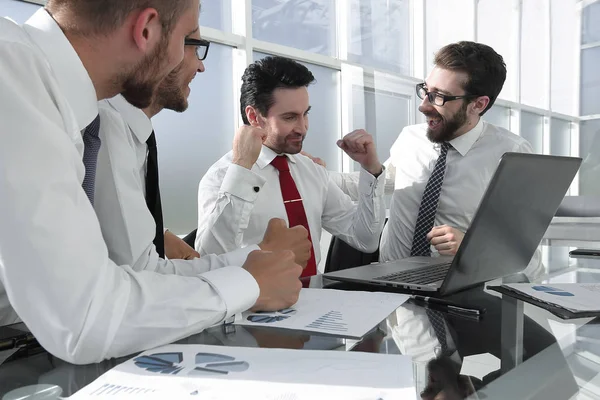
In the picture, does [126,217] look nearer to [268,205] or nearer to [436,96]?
[268,205]

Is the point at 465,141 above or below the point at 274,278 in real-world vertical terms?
above

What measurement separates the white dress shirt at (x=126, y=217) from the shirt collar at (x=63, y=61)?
11.3 inches

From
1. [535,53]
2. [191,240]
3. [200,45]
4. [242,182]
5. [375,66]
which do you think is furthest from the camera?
[535,53]

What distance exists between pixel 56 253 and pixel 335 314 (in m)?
0.53

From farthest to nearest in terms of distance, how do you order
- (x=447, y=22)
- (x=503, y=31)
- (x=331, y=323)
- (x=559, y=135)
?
(x=559, y=135), (x=503, y=31), (x=447, y=22), (x=331, y=323)

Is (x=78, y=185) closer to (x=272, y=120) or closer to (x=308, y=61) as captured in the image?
(x=272, y=120)

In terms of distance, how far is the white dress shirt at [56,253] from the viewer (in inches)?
27.4

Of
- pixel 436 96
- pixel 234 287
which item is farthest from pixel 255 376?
pixel 436 96

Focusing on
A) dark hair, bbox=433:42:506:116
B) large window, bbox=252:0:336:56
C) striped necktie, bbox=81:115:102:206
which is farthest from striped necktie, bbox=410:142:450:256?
large window, bbox=252:0:336:56

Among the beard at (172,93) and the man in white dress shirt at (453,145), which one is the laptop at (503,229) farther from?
the man in white dress shirt at (453,145)

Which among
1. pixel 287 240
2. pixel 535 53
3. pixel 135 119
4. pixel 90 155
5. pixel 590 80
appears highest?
pixel 535 53

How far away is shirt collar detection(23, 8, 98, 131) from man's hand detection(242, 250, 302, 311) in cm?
48

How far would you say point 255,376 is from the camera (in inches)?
25.9

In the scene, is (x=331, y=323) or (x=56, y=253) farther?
(x=331, y=323)
